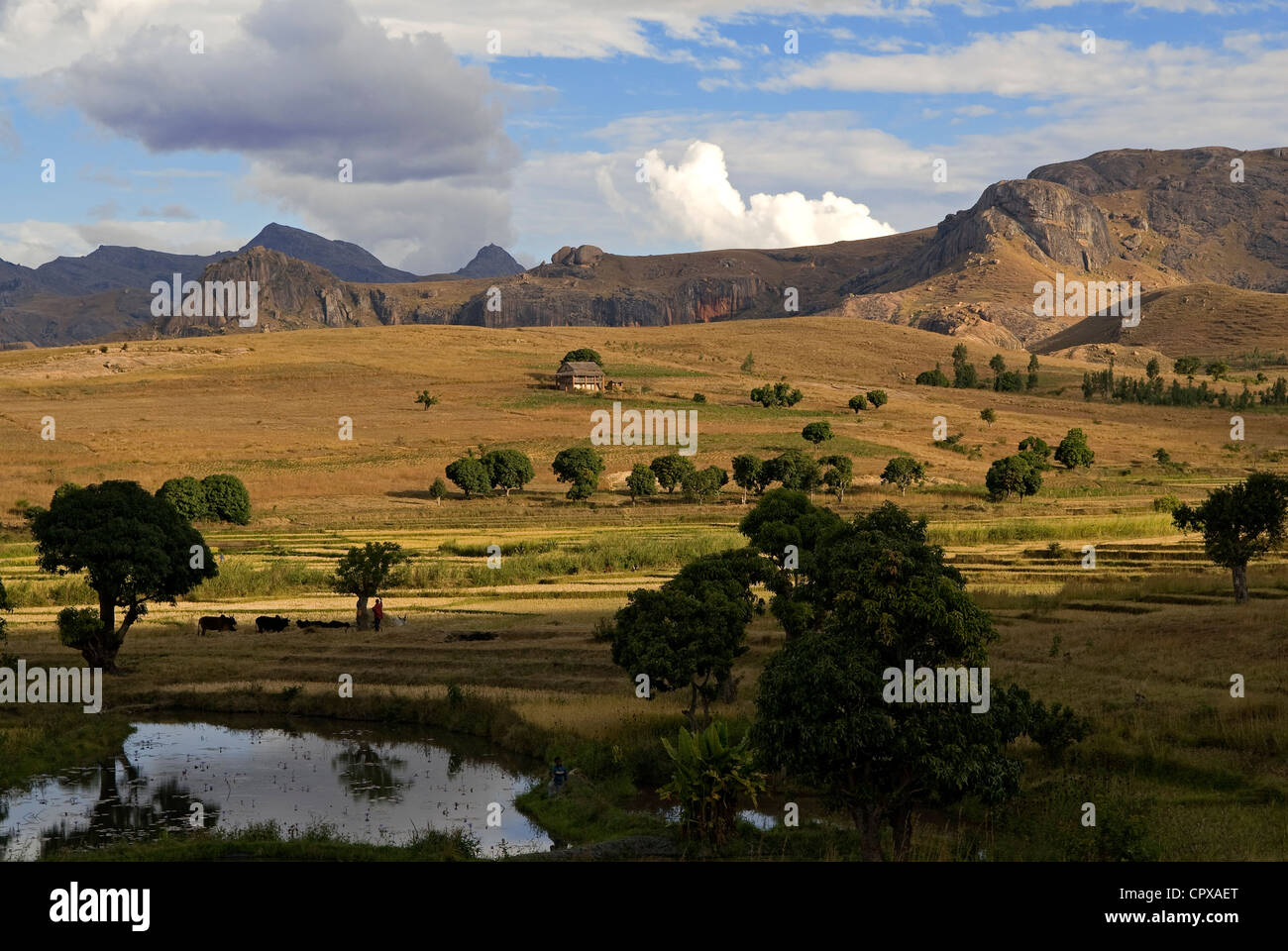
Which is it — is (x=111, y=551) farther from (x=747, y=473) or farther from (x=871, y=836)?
(x=747, y=473)

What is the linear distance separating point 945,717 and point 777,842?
646 cm

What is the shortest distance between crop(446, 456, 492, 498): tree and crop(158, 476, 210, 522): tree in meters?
25.1

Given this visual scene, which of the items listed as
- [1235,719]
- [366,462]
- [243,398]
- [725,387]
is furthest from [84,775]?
[725,387]

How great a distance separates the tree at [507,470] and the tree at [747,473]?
2042 centimetres

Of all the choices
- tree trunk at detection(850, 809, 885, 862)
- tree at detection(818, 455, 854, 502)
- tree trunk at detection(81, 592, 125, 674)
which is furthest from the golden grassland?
tree at detection(818, 455, 854, 502)

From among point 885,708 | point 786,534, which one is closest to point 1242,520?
point 786,534

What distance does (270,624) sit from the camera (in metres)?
50.2

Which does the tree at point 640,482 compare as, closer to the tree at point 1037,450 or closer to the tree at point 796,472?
the tree at point 796,472

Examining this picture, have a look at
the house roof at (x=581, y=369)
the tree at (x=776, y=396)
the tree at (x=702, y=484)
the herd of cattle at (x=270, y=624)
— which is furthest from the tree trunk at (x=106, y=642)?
the house roof at (x=581, y=369)

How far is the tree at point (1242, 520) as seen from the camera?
154 feet

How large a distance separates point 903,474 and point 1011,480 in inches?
441

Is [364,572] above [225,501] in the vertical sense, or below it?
below
